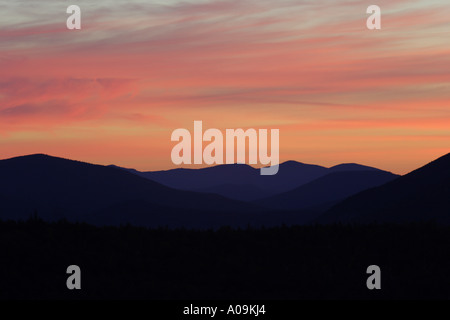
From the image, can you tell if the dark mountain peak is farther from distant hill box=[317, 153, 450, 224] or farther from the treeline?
the treeline

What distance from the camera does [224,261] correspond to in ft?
106

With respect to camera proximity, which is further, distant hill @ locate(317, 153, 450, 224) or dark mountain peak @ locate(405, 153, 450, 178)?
dark mountain peak @ locate(405, 153, 450, 178)

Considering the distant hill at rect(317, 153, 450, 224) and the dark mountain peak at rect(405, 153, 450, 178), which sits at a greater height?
the dark mountain peak at rect(405, 153, 450, 178)

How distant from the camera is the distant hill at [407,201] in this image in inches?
4235

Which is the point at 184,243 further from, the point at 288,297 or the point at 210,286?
the point at 288,297

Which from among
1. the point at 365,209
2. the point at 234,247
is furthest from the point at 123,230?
the point at 365,209

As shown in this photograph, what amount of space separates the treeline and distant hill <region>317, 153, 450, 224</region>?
209ft

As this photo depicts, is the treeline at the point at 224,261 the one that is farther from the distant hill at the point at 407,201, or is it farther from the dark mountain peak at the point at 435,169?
the dark mountain peak at the point at 435,169

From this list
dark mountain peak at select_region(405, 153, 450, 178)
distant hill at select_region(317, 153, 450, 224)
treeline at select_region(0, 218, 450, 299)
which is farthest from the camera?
dark mountain peak at select_region(405, 153, 450, 178)

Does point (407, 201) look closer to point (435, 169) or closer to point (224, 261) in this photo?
point (435, 169)

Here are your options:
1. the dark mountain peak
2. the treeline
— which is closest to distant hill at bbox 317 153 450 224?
the dark mountain peak

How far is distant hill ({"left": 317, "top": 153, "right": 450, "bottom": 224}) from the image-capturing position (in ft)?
353

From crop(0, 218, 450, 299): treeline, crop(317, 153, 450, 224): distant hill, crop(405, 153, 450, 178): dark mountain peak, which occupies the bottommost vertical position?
crop(0, 218, 450, 299): treeline

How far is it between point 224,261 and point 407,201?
91.7 metres
